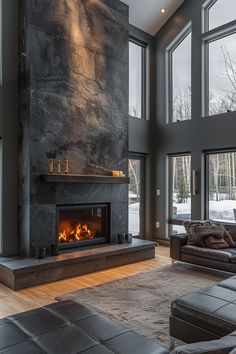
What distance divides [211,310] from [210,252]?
2.29 m

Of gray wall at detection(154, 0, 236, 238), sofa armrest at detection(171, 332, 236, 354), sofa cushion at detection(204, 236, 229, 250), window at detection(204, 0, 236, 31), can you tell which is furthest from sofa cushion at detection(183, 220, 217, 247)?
window at detection(204, 0, 236, 31)

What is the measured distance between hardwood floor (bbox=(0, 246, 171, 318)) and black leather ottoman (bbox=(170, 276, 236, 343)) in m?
1.76

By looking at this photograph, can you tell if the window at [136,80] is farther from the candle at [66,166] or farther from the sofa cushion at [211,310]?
the sofa cushion at [211,310]

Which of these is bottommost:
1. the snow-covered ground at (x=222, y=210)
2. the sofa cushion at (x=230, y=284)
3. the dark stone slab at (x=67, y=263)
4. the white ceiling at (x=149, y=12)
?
the dark stone slab at (x=67, y=263)

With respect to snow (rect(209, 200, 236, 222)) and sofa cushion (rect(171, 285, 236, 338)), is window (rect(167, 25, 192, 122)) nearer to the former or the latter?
snow (rect(209, 200, 236, 222))

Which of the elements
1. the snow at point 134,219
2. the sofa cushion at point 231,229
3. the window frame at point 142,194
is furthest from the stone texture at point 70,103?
the sofa cushion at point 231,229

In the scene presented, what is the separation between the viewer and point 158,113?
718cm

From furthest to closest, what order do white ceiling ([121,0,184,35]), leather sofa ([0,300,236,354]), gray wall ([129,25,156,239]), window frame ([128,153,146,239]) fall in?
window frame ([128,153,146,239])
gray wall ([129,25,156,239])
white ceiling ([121,0,184,35])
leather sofa ([0,300,236,354])

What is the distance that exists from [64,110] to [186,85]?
3130mm

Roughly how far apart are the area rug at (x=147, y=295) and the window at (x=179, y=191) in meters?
1.78

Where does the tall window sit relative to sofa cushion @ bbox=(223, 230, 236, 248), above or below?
above

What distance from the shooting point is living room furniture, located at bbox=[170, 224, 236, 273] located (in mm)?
4328

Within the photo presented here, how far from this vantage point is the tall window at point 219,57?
19.7 ft

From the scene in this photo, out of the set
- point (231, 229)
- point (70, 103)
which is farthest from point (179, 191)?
point (70, 103)
